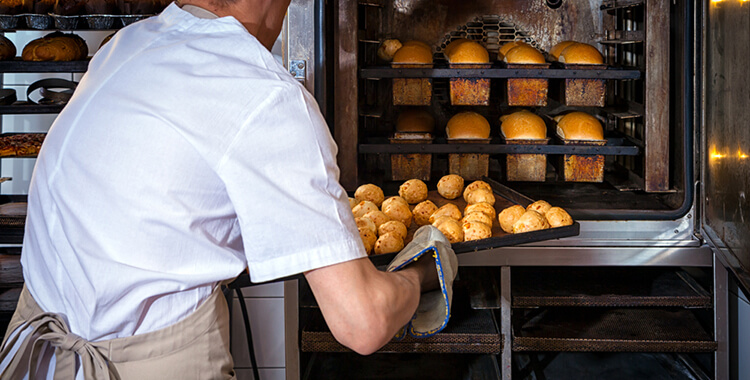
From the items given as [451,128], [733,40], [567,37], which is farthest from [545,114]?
[733,40]

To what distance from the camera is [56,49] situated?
2.26 m

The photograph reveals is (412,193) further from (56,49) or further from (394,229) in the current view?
(56,49)

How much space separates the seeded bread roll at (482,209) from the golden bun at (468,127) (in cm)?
52

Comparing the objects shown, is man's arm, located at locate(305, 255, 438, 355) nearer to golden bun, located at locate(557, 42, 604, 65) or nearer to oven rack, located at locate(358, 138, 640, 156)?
oven rack, located at locate(358, 138, 640, 156)

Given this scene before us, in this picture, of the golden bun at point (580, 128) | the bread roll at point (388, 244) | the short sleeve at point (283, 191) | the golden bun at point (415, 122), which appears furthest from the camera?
the golden bun at point (415, 122)

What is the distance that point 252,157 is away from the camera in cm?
81

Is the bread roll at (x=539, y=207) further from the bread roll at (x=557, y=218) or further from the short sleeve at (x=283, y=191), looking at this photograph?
the short sleeve at (x=283, y=191)

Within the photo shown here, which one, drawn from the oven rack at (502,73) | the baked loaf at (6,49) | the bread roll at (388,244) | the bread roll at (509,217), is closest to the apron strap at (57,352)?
the bread roll at (388,244)

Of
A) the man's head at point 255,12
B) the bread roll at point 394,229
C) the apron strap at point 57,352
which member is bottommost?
the apron strap at point 57,352

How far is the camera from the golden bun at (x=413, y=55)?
84.7 inches

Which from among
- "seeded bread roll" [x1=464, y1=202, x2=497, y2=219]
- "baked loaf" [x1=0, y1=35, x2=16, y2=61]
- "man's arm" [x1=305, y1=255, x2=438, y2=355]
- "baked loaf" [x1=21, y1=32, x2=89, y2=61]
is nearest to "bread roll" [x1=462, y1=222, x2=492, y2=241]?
"seeded bread roll" [x1=464, y1=202, x2=497, y2=219]

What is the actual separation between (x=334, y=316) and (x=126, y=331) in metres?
0.34

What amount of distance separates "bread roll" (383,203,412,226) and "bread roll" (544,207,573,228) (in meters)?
0.36

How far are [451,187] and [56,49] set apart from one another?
145cm
